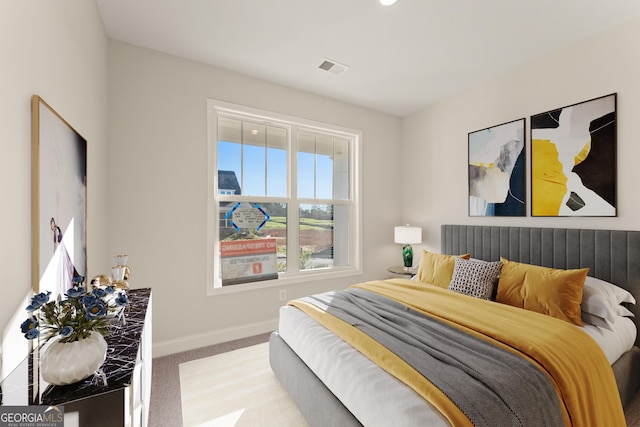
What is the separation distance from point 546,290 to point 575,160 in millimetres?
1261

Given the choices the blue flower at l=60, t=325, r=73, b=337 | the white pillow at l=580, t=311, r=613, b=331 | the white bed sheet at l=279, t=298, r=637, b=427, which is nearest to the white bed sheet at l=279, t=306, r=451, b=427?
the white bed sheet at l=279, t=298, r=637, b=427

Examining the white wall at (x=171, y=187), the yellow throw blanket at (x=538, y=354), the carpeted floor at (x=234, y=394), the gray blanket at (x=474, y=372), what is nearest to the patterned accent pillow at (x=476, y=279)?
the yellow throw blanket at (x=538, y=354)

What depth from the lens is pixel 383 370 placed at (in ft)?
4.43

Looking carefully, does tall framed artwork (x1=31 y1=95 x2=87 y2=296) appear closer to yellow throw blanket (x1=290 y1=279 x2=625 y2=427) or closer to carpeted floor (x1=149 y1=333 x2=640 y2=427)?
carpeted floor (x1=149 y1=333 x2=640 y2=427)

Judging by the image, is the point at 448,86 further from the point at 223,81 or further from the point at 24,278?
the point at 24,278

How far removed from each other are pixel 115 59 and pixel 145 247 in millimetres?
1667

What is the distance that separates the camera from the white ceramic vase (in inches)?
33.0

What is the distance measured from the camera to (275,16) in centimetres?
215

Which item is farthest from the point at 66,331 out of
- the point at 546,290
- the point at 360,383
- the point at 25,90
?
the point at 546,290

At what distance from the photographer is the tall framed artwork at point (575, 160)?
2.27 m

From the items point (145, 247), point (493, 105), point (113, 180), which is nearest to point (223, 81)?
point (113, 180)

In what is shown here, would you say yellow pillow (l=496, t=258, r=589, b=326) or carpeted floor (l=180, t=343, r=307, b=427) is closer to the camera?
carpeted floor (l=180, t=343, r=307, b=427)

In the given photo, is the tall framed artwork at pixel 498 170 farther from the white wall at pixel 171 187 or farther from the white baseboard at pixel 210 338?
the white baseboard at pixel 210 338

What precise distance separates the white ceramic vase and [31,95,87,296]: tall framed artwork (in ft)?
1.40
